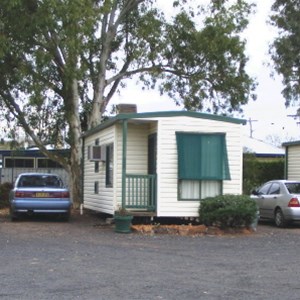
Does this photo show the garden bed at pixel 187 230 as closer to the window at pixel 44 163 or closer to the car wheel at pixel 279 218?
the car wheel at pixel 279 218

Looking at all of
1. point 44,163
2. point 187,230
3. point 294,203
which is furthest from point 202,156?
point 44,163

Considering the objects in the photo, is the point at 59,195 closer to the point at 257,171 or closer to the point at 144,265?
the point at 144,265

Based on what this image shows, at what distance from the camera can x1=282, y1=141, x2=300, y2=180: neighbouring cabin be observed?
74.6ft

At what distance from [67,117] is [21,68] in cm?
382

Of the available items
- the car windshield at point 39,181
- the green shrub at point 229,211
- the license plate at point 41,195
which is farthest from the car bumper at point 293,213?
the license plate at point 41,195

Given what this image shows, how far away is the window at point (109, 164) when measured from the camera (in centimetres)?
1797

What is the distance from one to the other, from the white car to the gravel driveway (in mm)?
1476

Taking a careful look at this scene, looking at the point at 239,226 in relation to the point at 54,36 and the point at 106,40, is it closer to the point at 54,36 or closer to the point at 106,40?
the point at 54,36

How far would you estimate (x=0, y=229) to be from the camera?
643 inches

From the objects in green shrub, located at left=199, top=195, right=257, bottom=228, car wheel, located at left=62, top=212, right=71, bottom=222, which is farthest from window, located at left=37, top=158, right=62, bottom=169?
green shrub, located at left=199, top=195, right=257, bottom=228

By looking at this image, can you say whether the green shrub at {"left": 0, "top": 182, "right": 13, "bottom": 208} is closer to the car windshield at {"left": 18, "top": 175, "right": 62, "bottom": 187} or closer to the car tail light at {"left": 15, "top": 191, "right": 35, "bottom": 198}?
the car windshield at {"left": 18, "top": 175, "right": 62, "bottom": 187}

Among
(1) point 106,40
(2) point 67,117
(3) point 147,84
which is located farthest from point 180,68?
(2) point 67,117

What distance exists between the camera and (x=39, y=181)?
18531 millimetres

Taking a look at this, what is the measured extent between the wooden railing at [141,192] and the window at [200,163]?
76cm
